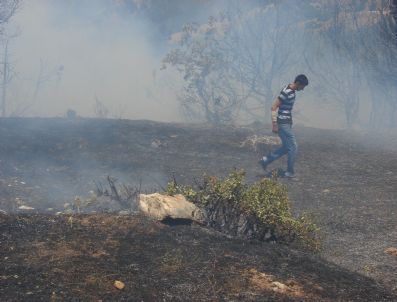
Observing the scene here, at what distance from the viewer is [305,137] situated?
489 inches

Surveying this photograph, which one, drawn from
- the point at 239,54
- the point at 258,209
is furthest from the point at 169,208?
the point at 239,54

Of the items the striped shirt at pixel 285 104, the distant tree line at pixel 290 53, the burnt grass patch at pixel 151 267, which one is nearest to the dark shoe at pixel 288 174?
the striped shirt at pixel 285 104

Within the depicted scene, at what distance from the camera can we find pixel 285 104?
7.75m

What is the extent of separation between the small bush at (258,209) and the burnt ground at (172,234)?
0.87ft

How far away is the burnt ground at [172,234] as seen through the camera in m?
3.06

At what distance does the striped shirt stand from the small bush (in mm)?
3535

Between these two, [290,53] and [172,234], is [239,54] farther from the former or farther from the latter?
[172,234]

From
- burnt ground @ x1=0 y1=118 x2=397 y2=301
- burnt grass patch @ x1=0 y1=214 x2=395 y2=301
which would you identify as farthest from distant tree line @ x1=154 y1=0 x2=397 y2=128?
burnt grass patch @ x1=0 y1=214 x2=395 y2=301

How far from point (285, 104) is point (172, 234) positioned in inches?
175

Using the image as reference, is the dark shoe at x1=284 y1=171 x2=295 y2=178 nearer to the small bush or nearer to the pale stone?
the small bush

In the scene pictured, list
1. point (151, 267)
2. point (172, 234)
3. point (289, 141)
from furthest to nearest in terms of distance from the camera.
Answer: point (289, 141) → point (172, 234) → point (151, 267)

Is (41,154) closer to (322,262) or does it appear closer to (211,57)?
(322,262)

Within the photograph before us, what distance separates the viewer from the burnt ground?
3059 millimetres

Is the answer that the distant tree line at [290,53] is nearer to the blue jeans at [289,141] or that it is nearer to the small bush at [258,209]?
the blue jeans at [289,141]
